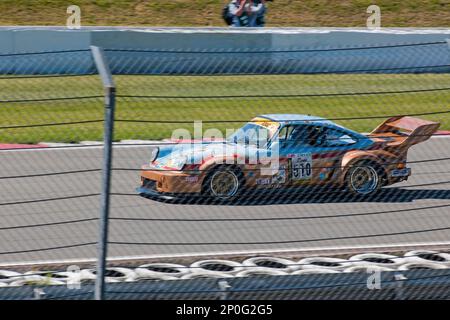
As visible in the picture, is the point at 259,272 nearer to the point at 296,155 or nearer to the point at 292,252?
the point at 292,252

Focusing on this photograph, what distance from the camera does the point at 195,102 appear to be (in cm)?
859

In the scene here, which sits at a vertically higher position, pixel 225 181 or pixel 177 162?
pixel 177 162

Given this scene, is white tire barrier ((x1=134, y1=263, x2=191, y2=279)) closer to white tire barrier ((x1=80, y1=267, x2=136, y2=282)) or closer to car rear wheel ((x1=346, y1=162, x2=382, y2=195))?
white tire barrier ((x1=80, y1=267, x2=136, y2=282))

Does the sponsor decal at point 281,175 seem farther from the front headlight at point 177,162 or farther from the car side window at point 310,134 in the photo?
the front headlight at point 177,162

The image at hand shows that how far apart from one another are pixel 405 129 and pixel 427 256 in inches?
112

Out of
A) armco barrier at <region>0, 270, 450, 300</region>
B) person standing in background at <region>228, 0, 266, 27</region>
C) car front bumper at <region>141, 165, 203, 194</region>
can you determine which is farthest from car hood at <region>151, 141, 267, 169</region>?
person standing in background at <region>228, 0, 266, 27</region>

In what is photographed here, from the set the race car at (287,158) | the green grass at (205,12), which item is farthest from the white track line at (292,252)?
the green grass at (205,12)

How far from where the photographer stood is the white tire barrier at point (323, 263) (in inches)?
279

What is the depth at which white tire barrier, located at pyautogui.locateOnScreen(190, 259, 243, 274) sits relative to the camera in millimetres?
6894

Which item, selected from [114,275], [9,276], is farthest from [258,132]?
[9,276]

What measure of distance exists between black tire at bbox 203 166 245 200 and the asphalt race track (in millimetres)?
161

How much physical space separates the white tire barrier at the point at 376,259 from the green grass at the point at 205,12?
49.0 ft

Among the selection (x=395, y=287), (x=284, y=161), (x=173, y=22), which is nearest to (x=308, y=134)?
(x=284, y=161)
